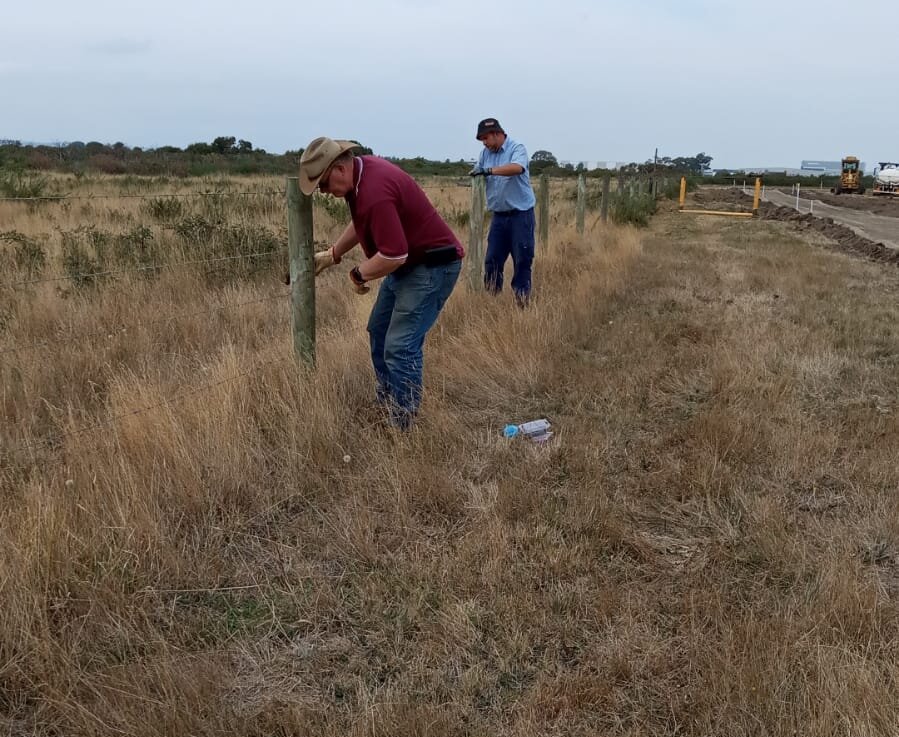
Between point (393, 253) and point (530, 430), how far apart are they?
131 centimetres

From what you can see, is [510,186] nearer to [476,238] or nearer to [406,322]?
[476,238]

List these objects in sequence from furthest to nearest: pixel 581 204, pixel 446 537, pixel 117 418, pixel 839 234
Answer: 1. pixel 839 234
2. pixel 581 204
3. pixel 117 418
4. pixel 446 537

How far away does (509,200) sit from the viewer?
20.1 feet

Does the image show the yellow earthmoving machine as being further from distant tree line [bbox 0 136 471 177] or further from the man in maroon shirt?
the man in maroon shirt

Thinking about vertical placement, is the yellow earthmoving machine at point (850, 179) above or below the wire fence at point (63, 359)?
above

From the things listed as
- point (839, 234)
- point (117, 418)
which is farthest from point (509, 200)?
point (839, 234)

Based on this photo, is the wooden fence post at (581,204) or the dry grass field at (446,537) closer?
the dry grass field at (446,537)

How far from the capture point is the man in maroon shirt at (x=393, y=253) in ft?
10.5

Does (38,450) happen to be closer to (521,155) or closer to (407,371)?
Answer: (407,371)

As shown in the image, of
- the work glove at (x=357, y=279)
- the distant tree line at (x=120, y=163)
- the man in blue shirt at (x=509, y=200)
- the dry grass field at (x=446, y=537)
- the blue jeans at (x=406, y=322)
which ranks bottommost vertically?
the dry grass field at (x=446, y=537)

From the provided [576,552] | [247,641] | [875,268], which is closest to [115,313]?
[247,641]

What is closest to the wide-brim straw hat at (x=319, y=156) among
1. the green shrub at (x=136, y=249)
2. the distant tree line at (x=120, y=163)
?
the green shrub at (x=136, y=249)

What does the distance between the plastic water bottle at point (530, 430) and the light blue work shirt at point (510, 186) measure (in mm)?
2781

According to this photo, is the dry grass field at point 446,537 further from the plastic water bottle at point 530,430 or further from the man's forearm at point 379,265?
the man's forearm at point 379,265
